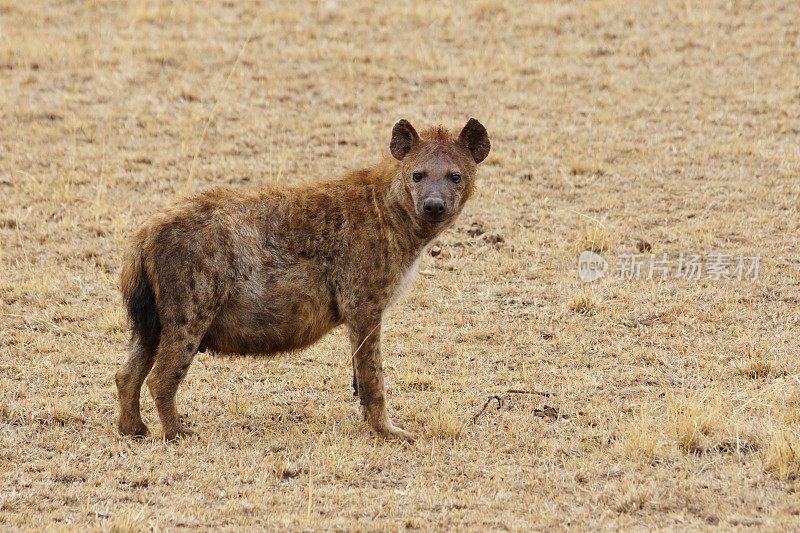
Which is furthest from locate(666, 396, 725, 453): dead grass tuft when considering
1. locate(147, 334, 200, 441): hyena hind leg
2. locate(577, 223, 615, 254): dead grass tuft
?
locate(577, 223, 615, 254): dead grass tuft

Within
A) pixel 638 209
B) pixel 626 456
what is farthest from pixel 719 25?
pixel 626 456

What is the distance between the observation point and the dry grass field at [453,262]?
6375 millimetres

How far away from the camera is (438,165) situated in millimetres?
7352

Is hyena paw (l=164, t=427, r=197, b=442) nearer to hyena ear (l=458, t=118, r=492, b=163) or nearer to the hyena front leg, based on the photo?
the hyena front leg

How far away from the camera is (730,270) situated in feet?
33.3

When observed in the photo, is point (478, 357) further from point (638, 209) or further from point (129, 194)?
point (129, 194)

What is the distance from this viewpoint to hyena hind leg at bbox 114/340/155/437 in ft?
23.2

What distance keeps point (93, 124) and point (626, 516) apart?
918cm

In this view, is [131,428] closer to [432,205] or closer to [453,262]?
[432,205]

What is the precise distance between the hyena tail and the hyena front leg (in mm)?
1135

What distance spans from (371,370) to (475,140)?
1.53m

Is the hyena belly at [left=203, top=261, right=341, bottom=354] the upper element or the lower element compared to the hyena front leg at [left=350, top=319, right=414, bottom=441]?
upper
